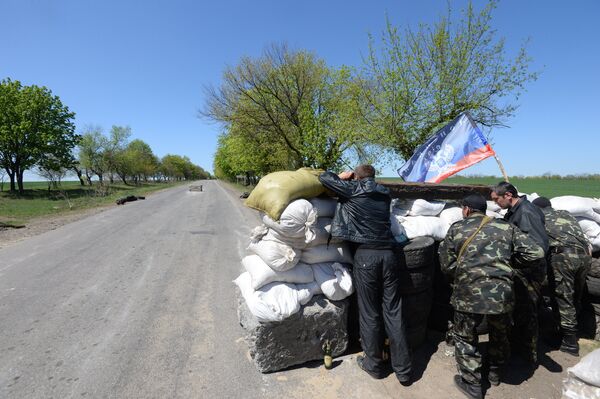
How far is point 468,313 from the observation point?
275 centimetres

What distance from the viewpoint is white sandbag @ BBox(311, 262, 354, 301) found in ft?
10.0

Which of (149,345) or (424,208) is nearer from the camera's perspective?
(149,345)

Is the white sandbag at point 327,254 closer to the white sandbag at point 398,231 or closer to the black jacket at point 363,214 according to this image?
the black jacket at point 363,214

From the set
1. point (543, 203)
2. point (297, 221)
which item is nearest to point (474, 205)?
point (543, 203)

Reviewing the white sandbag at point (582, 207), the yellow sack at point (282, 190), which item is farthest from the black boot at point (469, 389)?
the white sandbag at point (582, 207)

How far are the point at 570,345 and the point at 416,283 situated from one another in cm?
198

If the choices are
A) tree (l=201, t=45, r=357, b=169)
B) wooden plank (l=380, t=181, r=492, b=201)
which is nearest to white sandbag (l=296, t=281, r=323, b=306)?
wooden plank (l=380, t=181, r=492, b=201)

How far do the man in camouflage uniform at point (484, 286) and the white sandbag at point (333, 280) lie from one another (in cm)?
103

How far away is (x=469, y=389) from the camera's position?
264cm

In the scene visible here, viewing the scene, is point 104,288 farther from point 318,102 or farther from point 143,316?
point 318,102

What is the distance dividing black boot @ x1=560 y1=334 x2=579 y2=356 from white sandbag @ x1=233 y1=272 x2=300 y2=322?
3062 millimetres

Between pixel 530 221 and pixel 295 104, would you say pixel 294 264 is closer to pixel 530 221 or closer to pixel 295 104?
pixel 530 221

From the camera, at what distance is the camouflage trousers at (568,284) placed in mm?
3307

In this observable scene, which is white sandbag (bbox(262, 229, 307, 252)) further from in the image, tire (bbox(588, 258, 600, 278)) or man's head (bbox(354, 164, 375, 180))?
tire (bbox(588, 258, 600, 278))
